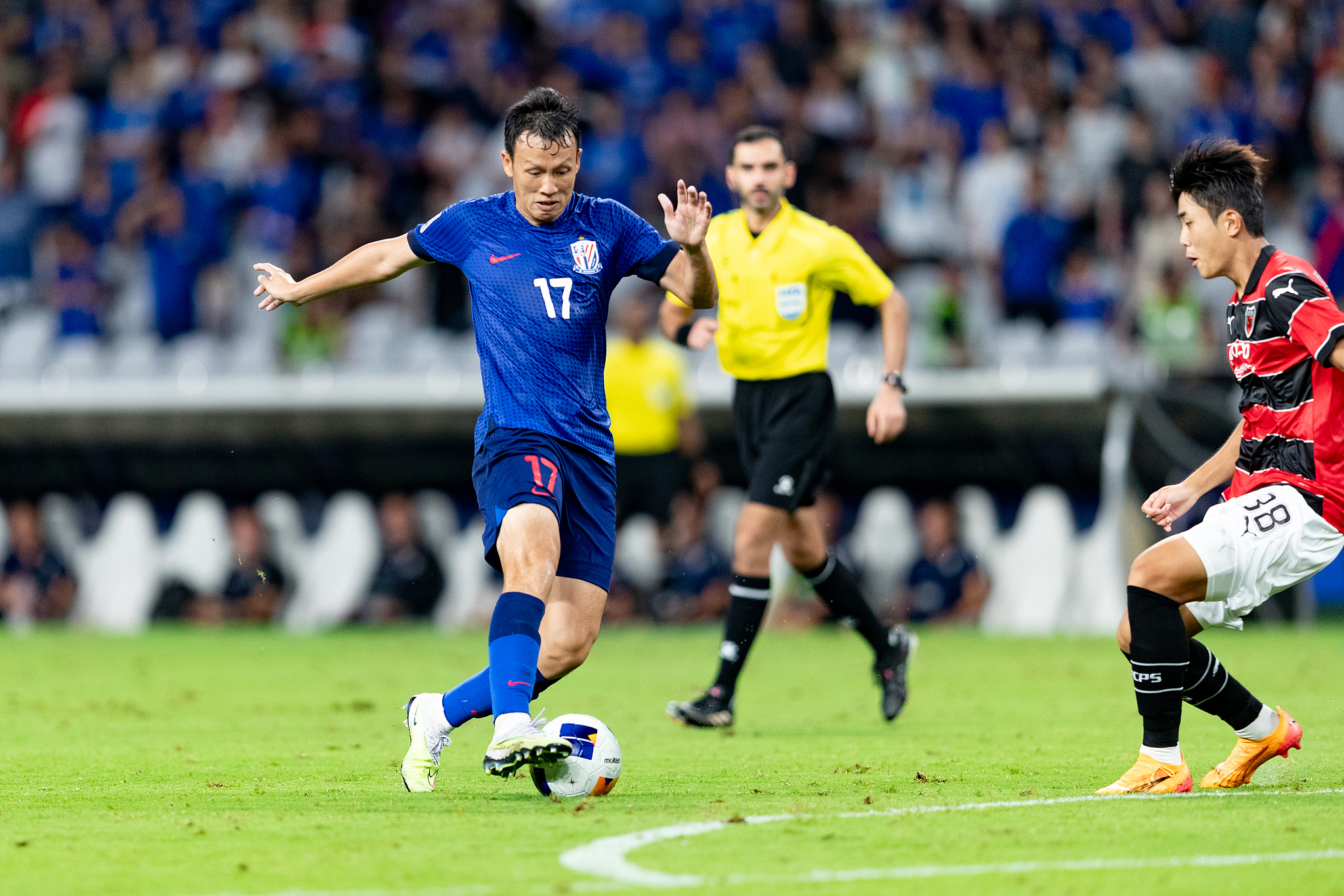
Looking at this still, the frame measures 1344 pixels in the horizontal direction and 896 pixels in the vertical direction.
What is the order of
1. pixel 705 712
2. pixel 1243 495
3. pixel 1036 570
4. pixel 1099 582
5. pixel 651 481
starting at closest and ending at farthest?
pixel 1243 495
pixel 705 712
pixel 1099 582
pixel 1036 570
pixel 651 481

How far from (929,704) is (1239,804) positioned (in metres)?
3.72

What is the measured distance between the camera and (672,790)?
5773 mm

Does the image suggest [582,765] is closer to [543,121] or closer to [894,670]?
[543,121]

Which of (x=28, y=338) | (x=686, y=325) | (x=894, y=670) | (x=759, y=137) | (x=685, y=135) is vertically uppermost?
(x=685, y=135)

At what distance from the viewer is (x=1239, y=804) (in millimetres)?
5289

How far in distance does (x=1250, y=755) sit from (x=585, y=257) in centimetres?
280

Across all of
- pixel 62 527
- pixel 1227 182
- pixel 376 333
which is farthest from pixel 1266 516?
pixel 62 527

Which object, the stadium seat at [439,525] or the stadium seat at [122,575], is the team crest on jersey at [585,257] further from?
the stadium seat at [122,575]

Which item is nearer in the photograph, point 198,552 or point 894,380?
point 894,380

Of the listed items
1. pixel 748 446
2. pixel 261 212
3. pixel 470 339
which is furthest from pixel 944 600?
pixel 261 212

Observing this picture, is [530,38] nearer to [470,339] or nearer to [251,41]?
[251,41]

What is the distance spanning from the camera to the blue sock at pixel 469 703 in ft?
19.1

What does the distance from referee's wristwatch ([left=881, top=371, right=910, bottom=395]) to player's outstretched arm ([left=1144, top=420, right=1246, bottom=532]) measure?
2.34 m

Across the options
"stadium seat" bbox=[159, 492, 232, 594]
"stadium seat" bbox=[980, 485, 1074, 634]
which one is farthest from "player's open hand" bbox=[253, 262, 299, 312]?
"stadium seat" bbox=[159, 492, 232, 594]
